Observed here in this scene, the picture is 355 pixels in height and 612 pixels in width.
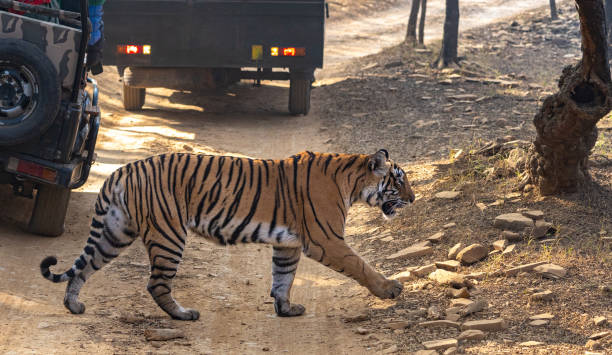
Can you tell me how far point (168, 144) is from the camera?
11.3 m

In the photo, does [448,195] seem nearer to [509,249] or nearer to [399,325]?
[509,249]

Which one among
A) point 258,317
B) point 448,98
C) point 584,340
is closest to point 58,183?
point 258,317

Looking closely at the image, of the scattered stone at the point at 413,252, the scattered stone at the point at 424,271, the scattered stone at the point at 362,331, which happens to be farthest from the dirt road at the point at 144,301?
the scattered stone at the point at 413,252

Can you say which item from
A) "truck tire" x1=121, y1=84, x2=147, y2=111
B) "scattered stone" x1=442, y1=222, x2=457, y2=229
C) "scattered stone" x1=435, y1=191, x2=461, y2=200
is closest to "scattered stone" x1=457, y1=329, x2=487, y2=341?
"scattered stone" x1=442, y1=222, x2=457, y2=229

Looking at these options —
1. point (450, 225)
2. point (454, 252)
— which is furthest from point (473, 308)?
point (450, 225)

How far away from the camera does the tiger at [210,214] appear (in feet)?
17.8

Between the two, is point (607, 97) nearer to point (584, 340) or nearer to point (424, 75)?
point (584, 340)

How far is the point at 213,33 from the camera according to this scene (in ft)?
41.1

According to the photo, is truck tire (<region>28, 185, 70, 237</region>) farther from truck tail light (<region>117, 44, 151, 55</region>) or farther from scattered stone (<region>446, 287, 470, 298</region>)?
truck tail light (<region>117, 44, 151, 55</region>)

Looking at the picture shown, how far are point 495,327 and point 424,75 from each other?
1113 cm

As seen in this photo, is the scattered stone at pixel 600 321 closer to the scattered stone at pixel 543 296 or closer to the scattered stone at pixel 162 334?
the scattered stone at pixel 543 296

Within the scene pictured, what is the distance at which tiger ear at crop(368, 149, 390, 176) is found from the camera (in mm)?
5777

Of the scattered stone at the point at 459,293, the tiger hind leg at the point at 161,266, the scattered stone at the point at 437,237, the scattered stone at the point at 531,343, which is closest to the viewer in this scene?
the scattered stone at the point at 531,343

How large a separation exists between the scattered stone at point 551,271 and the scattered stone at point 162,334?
2.69m
